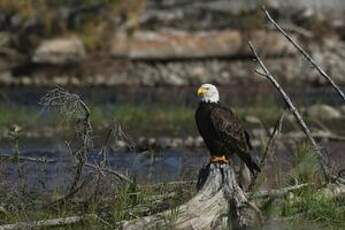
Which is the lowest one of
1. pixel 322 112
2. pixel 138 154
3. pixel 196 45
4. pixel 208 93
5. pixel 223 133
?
pixel 322 112

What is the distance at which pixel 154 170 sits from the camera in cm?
1222

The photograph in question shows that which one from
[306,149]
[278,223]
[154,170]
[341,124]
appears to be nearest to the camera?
[278,223]

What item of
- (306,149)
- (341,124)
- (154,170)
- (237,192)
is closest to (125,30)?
(341,124)

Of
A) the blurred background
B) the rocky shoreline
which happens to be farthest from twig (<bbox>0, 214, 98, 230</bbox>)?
the rocky shoreline

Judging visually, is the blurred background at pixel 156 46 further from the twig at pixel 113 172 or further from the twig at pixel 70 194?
the twig at pixel 70 194

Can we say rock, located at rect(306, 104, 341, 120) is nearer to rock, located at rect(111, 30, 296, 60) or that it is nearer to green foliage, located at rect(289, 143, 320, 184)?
rock, located at rect(111, 30, 296, 60)

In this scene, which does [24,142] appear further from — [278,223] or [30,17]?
[30,17]

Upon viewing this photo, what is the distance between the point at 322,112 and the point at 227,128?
9.89 meters

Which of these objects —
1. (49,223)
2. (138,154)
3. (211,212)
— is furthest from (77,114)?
(138,154)

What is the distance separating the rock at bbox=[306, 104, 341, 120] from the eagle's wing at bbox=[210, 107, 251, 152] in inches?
368

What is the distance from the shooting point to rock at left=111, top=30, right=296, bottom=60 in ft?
94.1

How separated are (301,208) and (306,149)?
1587mm

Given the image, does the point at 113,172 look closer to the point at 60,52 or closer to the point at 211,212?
the point at 211,212

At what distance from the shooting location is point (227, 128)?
9836mm
